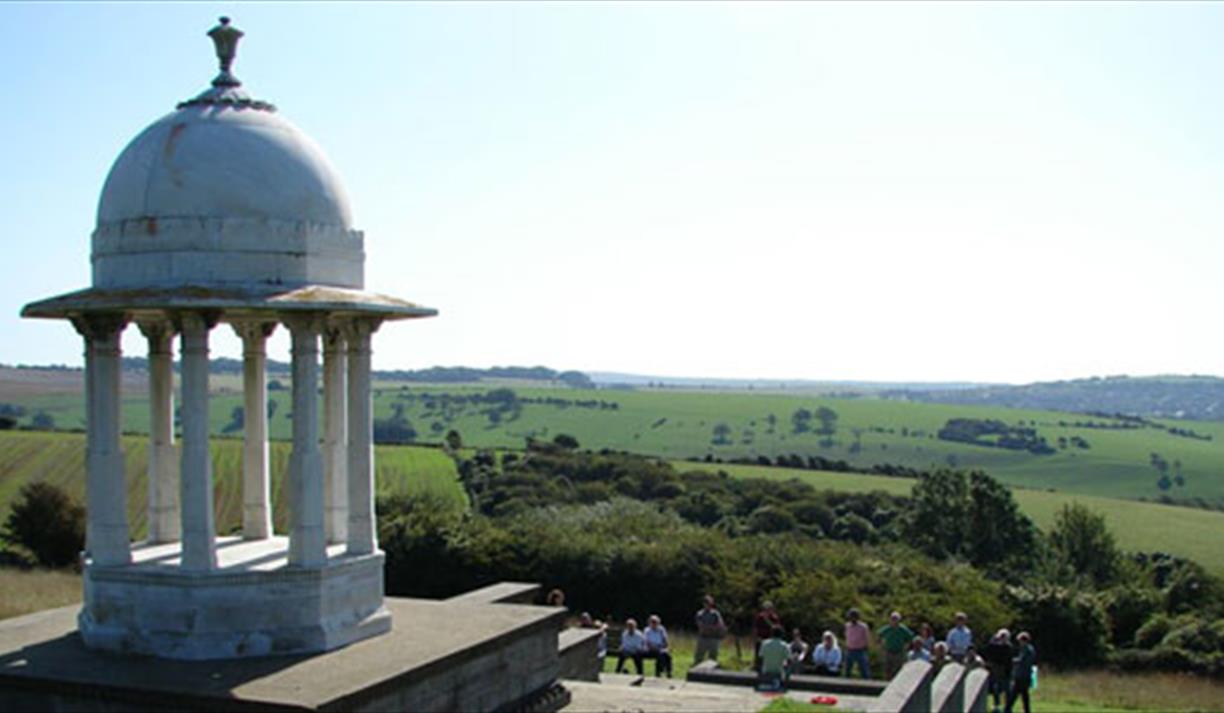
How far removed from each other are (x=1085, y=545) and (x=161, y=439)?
160 ft

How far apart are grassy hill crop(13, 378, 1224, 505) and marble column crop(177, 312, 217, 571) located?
78.8 meters

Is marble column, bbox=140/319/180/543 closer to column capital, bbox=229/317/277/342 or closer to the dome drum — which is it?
column capital, bbox=229/317/277/342

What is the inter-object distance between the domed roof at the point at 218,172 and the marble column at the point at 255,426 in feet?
9.72

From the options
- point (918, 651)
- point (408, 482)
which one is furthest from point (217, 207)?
point (408, 482)

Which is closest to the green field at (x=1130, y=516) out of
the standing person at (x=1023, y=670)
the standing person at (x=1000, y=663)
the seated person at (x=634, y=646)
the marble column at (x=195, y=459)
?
the standing person at (x=1000, y=663)

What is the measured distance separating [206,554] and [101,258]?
A: 3751 mm

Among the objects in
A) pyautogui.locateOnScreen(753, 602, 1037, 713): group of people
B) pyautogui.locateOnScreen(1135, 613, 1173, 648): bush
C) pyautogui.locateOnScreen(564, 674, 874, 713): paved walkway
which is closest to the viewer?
pyautogui.locateOnScreen(564, 674, 874, 713): paved walkway

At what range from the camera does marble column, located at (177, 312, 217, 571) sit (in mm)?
14031

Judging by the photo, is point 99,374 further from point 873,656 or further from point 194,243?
point 873,656

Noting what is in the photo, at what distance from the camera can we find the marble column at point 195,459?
1403 centimetres

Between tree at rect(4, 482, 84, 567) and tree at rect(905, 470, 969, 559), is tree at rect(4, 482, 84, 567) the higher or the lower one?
the higher one

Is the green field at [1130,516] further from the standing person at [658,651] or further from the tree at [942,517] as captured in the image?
the standing person at [658,651]

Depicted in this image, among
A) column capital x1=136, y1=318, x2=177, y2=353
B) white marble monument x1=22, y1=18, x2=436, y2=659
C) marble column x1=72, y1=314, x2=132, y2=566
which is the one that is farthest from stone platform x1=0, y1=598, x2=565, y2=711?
column capital x1=136, y1=318, x2=177, y2=353

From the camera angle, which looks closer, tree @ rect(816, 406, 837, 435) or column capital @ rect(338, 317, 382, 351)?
column capital @ rect(338, 317, 382, 351)
